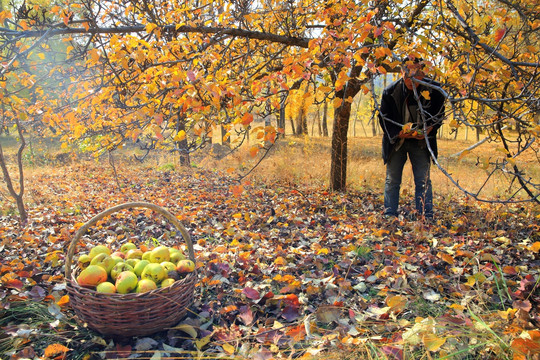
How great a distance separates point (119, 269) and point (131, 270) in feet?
0.25

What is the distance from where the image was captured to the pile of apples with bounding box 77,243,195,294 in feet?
6.44

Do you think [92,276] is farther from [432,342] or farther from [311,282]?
[432,342]

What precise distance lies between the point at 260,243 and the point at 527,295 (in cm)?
225

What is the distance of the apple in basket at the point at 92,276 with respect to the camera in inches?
77.9

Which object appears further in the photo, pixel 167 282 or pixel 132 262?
pixel 132 262

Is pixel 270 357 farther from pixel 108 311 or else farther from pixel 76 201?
pixel 76 201

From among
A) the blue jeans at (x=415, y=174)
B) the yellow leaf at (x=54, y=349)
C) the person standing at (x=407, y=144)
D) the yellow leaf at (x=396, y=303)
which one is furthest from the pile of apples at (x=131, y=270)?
the blue jeans at (x=415, y=174)

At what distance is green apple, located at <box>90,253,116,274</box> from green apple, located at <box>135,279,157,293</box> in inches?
10.9

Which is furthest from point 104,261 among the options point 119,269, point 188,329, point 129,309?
point 188,329

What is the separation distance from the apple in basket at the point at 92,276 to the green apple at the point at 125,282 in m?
0.11

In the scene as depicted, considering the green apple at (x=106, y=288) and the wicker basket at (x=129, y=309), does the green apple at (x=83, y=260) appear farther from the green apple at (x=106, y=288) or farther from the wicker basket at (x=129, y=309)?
the green apple at (x=106, y=288)

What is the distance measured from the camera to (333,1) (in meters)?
4.00

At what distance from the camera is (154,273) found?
2039mm

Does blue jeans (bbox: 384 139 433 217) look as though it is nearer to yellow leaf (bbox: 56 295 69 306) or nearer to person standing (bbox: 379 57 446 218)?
person standing (bbox: 379 57 446 218)
